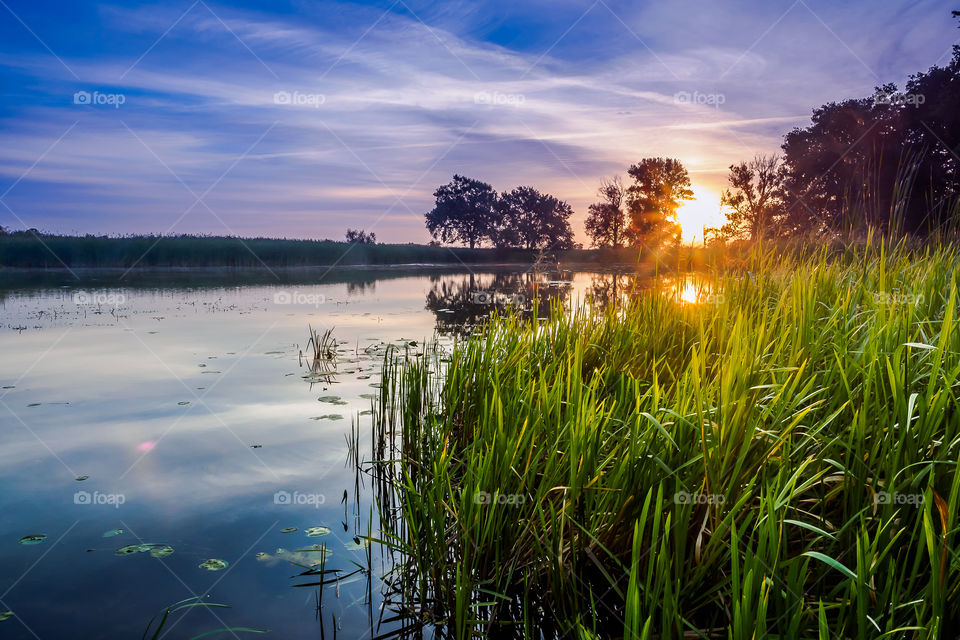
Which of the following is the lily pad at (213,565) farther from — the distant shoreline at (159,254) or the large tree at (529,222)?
the large tree at (529,222)

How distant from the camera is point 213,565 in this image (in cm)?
375

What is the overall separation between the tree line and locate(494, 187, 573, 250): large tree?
1445 cm

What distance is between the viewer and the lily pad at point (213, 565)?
3.72 meters

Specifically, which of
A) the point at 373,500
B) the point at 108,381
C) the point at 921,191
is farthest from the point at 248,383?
the point at 921,191

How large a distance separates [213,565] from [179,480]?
1.65 meters

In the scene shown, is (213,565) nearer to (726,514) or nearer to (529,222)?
(726,514)

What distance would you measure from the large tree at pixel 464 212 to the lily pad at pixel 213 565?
75487mm

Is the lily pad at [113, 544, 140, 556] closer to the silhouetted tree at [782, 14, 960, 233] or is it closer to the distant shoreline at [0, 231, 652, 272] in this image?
the silhouetted tree at [782, 14, 960, 233]

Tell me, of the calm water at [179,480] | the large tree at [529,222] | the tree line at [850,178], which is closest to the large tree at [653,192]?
the tree line at [850,178]

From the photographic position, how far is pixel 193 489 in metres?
4.91

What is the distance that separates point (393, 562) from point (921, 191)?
29.3m

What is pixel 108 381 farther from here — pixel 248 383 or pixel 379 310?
pixel 379 310

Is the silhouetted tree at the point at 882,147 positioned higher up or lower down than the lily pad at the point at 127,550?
higher up

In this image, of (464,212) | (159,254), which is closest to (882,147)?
(159,254)
